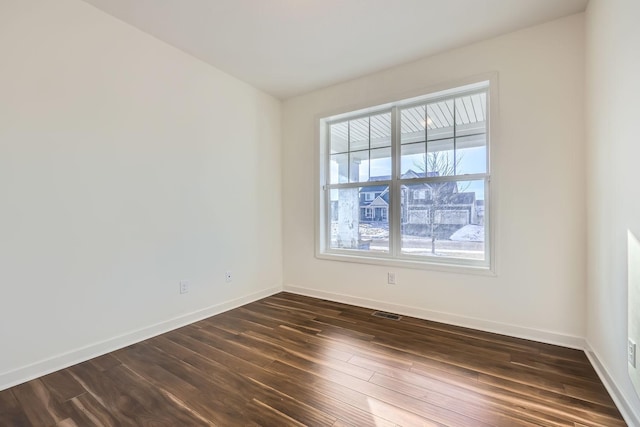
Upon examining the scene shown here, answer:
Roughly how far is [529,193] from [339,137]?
2143 mm

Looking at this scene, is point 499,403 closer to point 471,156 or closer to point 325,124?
point 471,156

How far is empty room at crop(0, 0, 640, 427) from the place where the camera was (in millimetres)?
1674

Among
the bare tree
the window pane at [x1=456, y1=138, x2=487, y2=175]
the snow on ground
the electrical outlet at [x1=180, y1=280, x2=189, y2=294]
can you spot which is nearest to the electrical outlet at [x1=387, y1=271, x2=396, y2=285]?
the bare tree

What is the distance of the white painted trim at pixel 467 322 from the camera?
7.59 feet

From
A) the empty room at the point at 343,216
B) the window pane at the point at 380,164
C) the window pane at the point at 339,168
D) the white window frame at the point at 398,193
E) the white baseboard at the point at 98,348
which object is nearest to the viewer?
the empty room at the point at 343,216

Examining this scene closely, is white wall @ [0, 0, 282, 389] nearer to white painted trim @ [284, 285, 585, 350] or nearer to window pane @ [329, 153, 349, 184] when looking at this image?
window pane @ [329, 153, 349, 184]

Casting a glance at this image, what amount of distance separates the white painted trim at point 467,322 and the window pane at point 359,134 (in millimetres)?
1818

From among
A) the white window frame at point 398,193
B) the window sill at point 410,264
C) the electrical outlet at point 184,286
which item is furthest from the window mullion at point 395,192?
the electrical outlet at point 184,286

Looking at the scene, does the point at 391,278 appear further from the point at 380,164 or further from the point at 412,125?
the point at 412,125

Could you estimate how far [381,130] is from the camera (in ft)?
11.0

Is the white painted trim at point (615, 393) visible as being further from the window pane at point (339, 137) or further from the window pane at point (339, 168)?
the window pane at point (339, 137)

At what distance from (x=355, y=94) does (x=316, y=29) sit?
1.02m

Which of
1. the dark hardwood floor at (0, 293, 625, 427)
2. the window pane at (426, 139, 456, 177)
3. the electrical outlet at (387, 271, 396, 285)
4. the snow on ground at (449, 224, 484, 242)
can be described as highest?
the window pane at (426, 139, 456, 177)

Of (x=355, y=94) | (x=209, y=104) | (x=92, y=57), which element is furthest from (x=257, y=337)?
(x=355, y=94)
